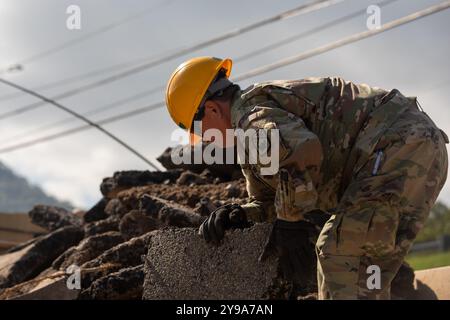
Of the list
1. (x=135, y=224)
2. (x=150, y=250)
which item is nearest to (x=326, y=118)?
(x=150, y=250)

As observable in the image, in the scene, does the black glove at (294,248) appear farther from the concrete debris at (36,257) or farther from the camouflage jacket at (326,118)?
the concrete debris at (36,257)

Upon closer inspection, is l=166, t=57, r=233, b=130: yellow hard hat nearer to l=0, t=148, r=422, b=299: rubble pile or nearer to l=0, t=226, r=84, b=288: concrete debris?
l=0, t=148, r=422, b=299: rubble pile

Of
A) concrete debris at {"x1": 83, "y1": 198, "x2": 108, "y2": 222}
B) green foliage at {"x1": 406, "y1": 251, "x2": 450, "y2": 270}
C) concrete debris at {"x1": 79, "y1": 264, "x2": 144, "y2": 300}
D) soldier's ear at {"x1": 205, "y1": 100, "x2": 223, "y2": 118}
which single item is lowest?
green foliage at {"x1": 406, "y1": 251, "x2": 450, "y2": 270}

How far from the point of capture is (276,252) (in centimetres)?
446

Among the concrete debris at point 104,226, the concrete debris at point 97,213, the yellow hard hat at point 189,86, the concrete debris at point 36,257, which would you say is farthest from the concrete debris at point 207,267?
the concrete debris at point 97,213

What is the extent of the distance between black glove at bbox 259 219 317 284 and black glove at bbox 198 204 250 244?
28cm

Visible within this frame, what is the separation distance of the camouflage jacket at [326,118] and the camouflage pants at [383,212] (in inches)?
3.7

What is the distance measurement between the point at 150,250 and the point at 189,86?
1269 mm

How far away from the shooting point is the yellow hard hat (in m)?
4.54

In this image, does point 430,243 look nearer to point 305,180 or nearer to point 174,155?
point 174,155

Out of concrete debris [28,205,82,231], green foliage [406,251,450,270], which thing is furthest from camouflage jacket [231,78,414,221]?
green foliage [406,251,450,270]

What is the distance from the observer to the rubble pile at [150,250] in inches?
185

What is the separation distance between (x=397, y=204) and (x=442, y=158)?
1.31 feet
